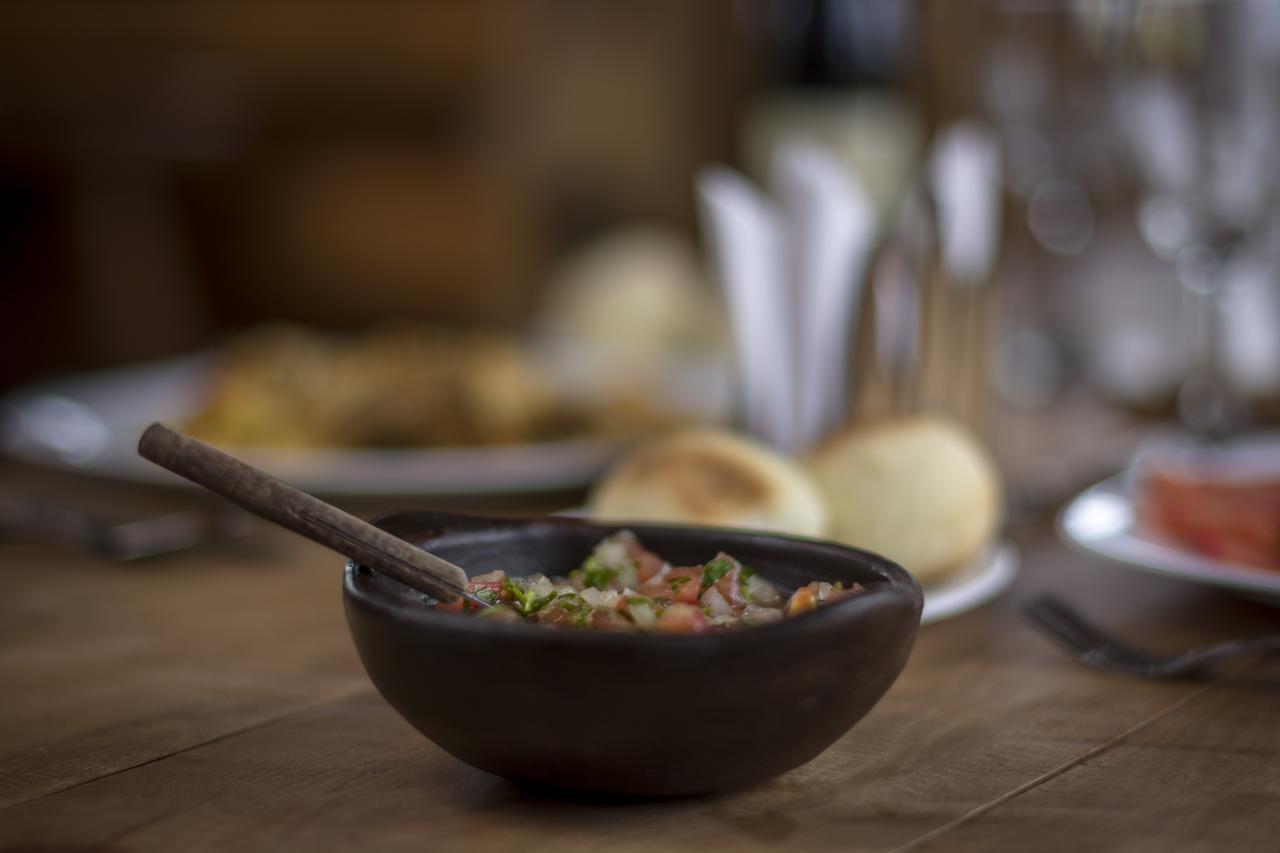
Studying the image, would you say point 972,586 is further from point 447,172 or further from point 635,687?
point 447,172

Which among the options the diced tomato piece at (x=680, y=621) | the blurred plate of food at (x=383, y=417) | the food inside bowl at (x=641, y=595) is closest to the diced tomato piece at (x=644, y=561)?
the food inside bowl at (x=641, y=595)

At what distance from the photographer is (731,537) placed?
80 centimetres

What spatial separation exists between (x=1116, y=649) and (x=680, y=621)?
0.44m

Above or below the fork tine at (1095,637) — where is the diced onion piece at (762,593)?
above

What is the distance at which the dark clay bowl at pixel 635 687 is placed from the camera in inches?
24.1

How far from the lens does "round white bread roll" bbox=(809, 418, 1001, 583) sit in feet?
3.51

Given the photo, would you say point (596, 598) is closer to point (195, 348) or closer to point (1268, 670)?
point (1268, 670)

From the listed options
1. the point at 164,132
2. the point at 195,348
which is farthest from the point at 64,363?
the point at 164,132

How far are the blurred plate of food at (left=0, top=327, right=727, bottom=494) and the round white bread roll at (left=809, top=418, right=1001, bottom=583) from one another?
0.44m

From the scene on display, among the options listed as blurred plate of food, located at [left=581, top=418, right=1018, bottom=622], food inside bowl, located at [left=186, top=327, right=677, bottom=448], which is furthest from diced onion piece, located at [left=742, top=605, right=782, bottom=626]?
food inside bowl, located at [left=186, top=327, right=677, bottom=448]

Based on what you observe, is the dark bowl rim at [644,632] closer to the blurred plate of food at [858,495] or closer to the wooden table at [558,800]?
the wooden table at [558,800]

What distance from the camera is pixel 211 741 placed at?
817mm

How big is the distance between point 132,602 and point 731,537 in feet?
1.99

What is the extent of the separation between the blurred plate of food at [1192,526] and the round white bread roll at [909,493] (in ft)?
0.27
